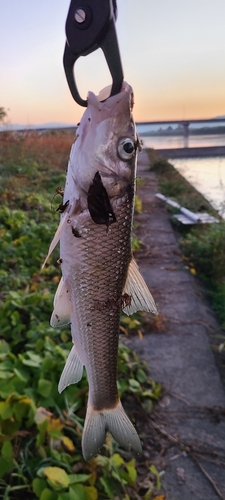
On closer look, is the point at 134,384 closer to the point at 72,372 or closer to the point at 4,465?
the point at 4,465

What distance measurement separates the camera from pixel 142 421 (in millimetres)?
3311

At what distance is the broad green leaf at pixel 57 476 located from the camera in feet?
7.18

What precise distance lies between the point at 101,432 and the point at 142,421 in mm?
1811

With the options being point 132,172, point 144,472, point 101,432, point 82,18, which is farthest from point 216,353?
point 82,18

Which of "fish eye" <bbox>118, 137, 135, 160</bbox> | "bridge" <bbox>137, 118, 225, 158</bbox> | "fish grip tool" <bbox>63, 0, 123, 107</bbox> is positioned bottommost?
"bridge" <bbox>137, 118, 225, 158</bbox>

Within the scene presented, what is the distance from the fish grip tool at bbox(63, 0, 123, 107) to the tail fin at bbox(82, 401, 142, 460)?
1.25 metres

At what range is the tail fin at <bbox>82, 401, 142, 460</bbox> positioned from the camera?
160 cm

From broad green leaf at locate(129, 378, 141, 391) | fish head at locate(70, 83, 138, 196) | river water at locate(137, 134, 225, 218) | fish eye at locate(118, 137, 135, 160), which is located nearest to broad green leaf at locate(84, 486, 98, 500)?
broad green leaf at locate(129, 378, 141, 391)

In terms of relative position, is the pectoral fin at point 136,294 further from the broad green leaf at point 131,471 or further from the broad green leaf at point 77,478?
the broad green leaf at point 131,471

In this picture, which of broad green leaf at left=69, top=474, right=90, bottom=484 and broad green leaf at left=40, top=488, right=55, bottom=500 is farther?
broad green leaf at left=69, top=474, right=90, bottom=484

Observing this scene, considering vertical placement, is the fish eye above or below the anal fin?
above

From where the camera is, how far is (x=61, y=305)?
59.9 inches

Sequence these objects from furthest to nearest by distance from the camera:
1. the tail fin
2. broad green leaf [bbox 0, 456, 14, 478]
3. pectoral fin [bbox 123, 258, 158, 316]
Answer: broad green leaf [bbox 0, 456, 14, 478], the tail fin, pectoral fin [bbox 123, 258, 158, 316]

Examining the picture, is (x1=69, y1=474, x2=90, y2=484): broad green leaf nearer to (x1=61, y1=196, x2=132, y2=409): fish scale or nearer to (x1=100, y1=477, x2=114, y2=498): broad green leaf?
(x1=100, y1=477, x2=114, y2=498): broad green leaf
